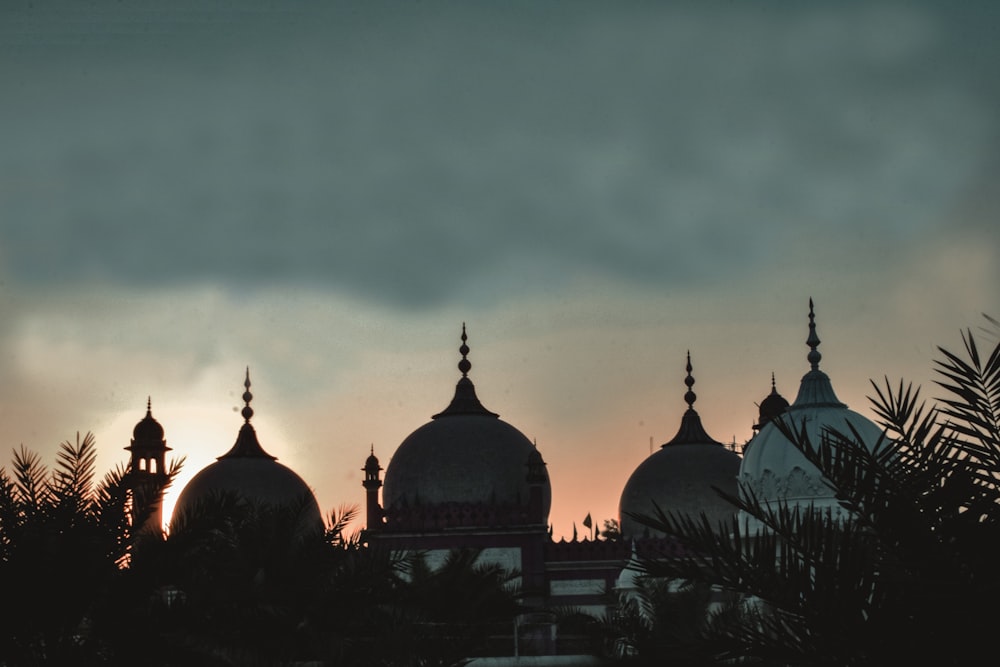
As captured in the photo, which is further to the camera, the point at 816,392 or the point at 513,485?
the point at 513,485

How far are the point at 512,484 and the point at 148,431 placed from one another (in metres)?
12.8

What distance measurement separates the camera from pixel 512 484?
41.7 metres

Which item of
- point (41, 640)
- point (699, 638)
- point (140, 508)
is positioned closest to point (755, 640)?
point (699, 638)

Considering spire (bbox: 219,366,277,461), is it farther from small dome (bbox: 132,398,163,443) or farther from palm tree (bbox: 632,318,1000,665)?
palm tree (bbox: 632,318,1000,665)

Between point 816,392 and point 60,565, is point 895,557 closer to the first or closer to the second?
point 60,565

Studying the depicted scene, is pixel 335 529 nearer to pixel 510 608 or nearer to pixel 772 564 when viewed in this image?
pixel 510 608

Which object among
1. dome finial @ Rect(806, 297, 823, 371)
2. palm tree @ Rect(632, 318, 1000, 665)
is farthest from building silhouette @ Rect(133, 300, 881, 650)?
palm tree @ Rect(632, 318, 1000, 665)

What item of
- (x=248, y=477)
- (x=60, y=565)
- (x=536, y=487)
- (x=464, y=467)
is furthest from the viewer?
(x=248, y=477)

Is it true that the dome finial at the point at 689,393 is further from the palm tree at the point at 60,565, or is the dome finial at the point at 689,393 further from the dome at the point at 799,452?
the palm tree at the point at 60,565

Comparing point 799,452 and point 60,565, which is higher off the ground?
point 799,452

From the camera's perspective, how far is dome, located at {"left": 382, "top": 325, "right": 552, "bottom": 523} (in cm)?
4138

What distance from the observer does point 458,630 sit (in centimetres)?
2158

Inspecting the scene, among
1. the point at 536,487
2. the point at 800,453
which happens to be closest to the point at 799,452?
the point at 800,453

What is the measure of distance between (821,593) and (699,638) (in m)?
0.84
